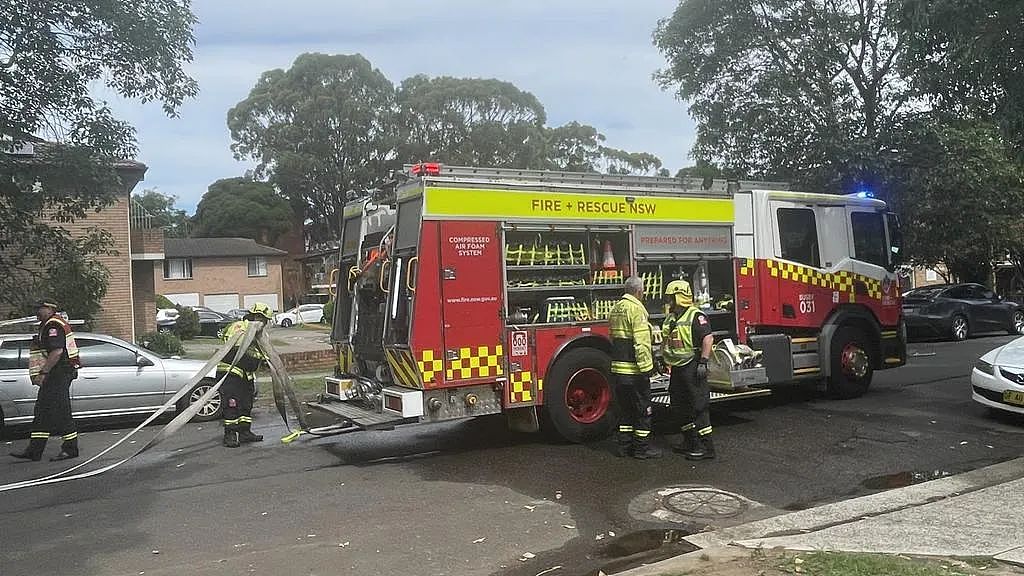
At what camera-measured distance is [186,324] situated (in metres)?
31.4

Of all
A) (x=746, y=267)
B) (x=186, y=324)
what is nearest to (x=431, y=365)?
(x=746, y=267)

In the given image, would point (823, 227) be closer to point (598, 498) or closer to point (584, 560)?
point (598, 498)

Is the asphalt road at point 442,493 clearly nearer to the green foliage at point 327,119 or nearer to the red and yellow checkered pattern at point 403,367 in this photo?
the red and yellow checkered pattern at point 403,367

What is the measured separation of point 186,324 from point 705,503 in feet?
93.4

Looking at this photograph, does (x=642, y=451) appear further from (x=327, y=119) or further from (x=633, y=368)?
(x=327, y=119)

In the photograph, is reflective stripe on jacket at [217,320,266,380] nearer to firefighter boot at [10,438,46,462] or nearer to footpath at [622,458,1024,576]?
firefighter boot at [10,438,46,462]

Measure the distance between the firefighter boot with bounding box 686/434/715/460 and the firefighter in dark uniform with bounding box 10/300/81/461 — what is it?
6150mm

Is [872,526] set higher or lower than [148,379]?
lower

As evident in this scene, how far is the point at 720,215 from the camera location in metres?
9.54

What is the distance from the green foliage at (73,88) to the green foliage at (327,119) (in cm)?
3771

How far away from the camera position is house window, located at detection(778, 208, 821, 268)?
10.1 m

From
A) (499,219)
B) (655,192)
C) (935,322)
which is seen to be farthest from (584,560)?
(935,322)

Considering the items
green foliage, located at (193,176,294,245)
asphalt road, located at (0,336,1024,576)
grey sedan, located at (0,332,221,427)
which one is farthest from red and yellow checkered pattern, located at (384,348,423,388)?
green foliage, located at (193,176,294,245)

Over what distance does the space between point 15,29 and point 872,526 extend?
37.3ft
